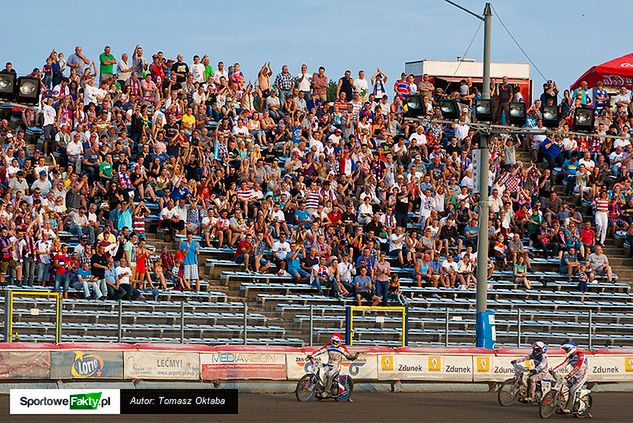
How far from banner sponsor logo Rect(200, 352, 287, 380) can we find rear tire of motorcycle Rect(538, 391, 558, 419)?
234 inches

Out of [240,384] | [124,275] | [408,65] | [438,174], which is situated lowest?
[240,384]

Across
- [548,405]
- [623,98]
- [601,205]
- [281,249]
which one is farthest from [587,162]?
[548,405]

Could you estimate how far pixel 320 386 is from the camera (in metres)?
26.5

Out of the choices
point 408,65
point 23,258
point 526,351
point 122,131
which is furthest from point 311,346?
point 408,65

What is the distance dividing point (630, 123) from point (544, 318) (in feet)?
38.8

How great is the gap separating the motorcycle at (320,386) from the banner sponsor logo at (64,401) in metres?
3.81

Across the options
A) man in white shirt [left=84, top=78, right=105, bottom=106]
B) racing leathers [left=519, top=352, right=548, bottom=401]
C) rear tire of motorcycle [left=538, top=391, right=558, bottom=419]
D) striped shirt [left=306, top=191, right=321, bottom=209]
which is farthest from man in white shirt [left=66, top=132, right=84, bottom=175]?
rear tire of motorcycle [left=538, top=391, right=558, bottom=419]

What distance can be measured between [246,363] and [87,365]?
3456 millimetres

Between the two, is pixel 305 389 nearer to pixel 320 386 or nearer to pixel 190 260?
pixel 320 386

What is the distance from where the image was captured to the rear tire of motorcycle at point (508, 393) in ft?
88.0

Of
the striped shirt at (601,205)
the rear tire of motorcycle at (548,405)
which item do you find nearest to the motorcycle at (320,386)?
the rear tire of motorcycle at (548,405)

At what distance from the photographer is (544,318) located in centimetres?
3491

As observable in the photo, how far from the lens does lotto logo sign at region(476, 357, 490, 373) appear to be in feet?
97.9

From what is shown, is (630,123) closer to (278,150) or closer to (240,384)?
(278,150)
